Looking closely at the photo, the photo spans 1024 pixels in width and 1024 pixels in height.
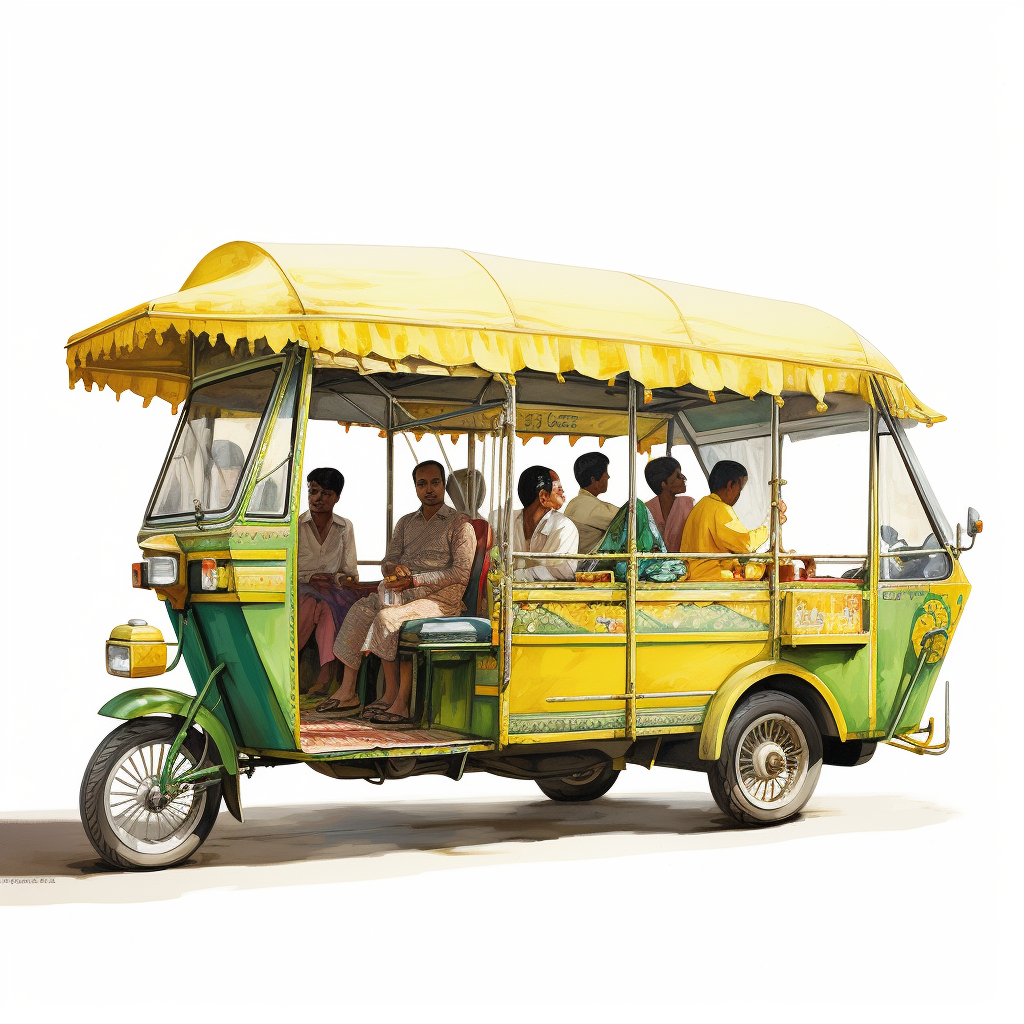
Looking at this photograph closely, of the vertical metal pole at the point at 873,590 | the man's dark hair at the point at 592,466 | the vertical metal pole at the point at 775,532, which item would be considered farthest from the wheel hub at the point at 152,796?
the vertical metal pole at the point at 873,590

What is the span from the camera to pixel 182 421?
29.1 ft

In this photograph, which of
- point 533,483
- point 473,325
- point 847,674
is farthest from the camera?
point 847,674

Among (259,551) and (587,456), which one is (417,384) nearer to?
(587,456)

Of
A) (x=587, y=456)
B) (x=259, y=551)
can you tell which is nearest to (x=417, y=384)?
(x=587, y=456)

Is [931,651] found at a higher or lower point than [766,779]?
higher

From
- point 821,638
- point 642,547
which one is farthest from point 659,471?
point 821,638

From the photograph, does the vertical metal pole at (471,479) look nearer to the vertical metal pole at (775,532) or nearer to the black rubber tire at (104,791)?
the vertical metal pole at (775,532)

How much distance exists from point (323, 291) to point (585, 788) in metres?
4.53

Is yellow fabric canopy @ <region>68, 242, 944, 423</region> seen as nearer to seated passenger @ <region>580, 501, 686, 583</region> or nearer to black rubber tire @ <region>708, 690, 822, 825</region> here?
seated passenger @ <region>580, 501, 686, 583</region>

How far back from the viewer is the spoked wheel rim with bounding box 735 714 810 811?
31.3ft

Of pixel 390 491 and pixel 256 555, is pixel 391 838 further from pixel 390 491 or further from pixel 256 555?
pixel 390 491

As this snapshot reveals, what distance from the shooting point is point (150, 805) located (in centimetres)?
793

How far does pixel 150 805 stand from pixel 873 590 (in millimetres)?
4801

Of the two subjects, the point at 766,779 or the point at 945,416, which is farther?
the point at 945,416
